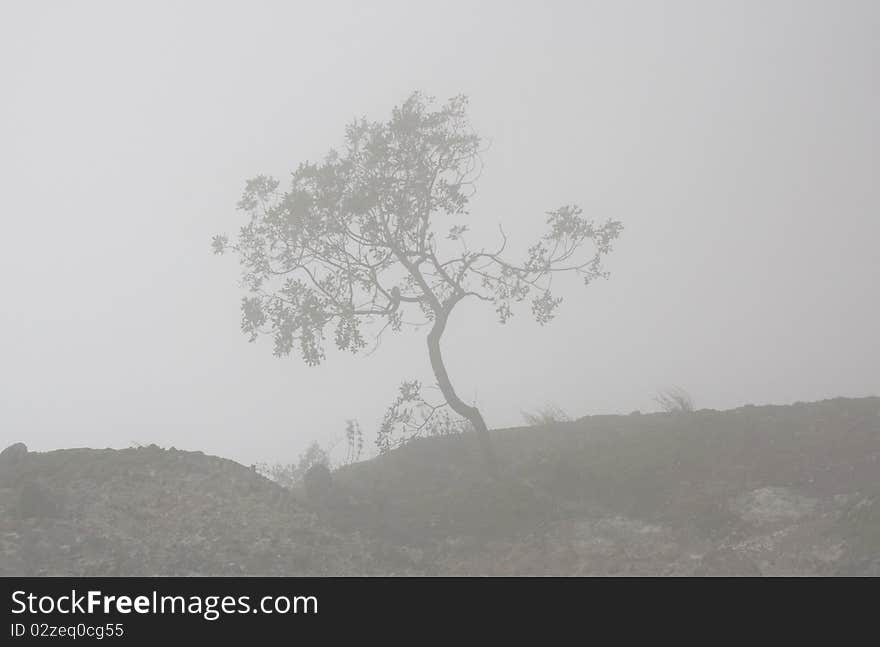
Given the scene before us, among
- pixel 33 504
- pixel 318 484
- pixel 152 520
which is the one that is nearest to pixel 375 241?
pixel 318 484

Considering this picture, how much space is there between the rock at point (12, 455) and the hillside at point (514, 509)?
0.37 m

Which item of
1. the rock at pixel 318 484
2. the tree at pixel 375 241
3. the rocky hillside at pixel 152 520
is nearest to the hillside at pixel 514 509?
the rocky hillside at pixel 152 520

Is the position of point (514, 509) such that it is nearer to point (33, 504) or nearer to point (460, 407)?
point (460, 407)

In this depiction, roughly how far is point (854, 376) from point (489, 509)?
60.0 m

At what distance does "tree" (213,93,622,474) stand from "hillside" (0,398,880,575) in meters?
3.54

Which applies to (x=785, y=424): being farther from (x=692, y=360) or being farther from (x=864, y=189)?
(x=864, y=189)

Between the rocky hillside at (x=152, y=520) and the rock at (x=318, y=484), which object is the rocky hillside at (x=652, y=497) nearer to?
the rock at (x=318, y=484)

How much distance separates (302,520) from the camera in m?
20.3

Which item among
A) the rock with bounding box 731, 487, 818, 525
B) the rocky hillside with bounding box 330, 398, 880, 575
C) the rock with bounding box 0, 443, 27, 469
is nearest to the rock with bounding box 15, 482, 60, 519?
the rock with bounding box 0, 443, 27, 469

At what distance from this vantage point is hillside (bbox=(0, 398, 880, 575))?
663 inches

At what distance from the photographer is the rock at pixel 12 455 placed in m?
21.2

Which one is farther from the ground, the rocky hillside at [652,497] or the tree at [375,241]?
the tree at [375,241]

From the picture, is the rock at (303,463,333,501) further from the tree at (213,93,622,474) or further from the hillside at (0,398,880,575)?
the tree at (213,93,622,474)
